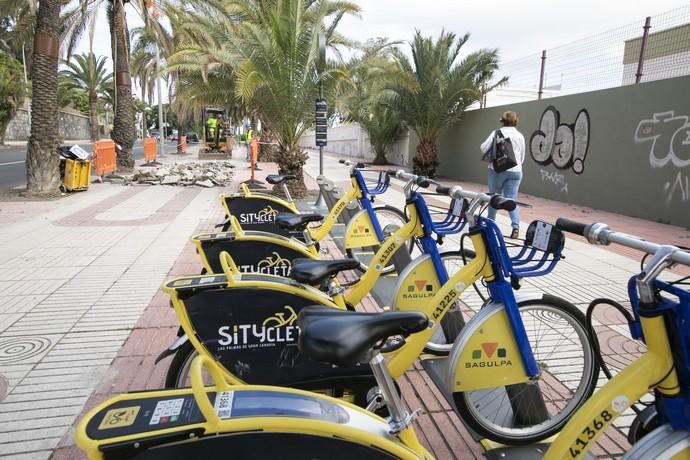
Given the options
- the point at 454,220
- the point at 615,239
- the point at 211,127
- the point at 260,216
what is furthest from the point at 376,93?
the point at 211,127

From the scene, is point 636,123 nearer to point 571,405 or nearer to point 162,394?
point 571,405

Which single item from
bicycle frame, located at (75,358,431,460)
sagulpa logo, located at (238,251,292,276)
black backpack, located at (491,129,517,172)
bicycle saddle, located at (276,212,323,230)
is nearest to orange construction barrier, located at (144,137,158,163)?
black backpack, located at (491,129,517,172)

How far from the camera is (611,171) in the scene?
31.0 ft

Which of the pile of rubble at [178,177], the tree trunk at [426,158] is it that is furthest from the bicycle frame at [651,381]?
the tree trunk at [426,158]

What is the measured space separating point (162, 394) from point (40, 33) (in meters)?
10.5

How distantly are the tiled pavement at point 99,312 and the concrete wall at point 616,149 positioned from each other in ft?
2.70

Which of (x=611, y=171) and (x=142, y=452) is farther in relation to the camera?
(x=611, y=171)

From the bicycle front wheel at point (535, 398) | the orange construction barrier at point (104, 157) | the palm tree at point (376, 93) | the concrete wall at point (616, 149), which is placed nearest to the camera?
the bicycle front wheel at point (535, 398)

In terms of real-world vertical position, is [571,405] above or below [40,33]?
below

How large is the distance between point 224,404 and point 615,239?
4.62ft

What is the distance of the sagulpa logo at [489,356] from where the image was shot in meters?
2.21

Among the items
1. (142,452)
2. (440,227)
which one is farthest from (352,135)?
(142,452)

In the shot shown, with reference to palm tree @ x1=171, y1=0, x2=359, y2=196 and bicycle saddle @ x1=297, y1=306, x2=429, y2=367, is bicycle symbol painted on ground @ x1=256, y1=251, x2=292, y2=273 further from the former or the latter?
palm tree @ x1=171, y1=0, x2=359, y2=196

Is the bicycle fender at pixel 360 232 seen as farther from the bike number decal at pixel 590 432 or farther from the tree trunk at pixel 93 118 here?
the tree trunk at pixel 93 118
